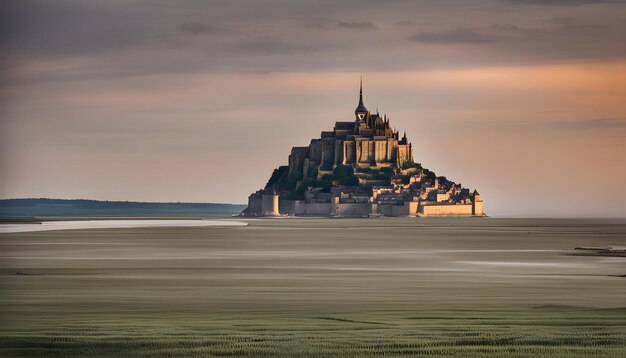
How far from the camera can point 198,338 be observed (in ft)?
61.4

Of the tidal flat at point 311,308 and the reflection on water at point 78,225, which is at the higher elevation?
the reflection on water at point 78,225

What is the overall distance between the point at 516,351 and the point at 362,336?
105 inches

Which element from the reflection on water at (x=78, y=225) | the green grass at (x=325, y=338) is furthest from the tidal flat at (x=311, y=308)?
the reflection on water at (x=78, y=225)

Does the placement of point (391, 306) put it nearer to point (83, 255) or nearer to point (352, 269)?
point (352, 269)

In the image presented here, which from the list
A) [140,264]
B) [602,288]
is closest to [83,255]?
[140,264]

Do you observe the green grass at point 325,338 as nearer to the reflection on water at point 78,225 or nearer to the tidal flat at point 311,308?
the tidal flat at point 311,308

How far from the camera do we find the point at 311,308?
80.4 feet

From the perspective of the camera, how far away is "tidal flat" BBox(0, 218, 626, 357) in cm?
1784

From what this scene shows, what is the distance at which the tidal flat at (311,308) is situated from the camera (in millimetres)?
17844

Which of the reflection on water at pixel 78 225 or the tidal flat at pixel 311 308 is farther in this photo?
the reflection on water at pixel 78 225

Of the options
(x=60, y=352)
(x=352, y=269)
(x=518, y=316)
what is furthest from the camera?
(x=352, y=269)

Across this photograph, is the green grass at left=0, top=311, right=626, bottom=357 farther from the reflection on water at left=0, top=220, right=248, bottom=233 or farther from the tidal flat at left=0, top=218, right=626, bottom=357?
the reflection on water at left=0, top=220, right=248, bottom=233

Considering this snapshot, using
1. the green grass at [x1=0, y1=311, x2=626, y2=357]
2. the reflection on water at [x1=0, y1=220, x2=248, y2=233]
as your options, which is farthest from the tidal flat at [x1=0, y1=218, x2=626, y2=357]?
the reflection on water at [x1=0, y1=220, x2=248, y2=233]

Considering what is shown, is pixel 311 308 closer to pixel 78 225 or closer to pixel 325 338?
pixel 325 338
